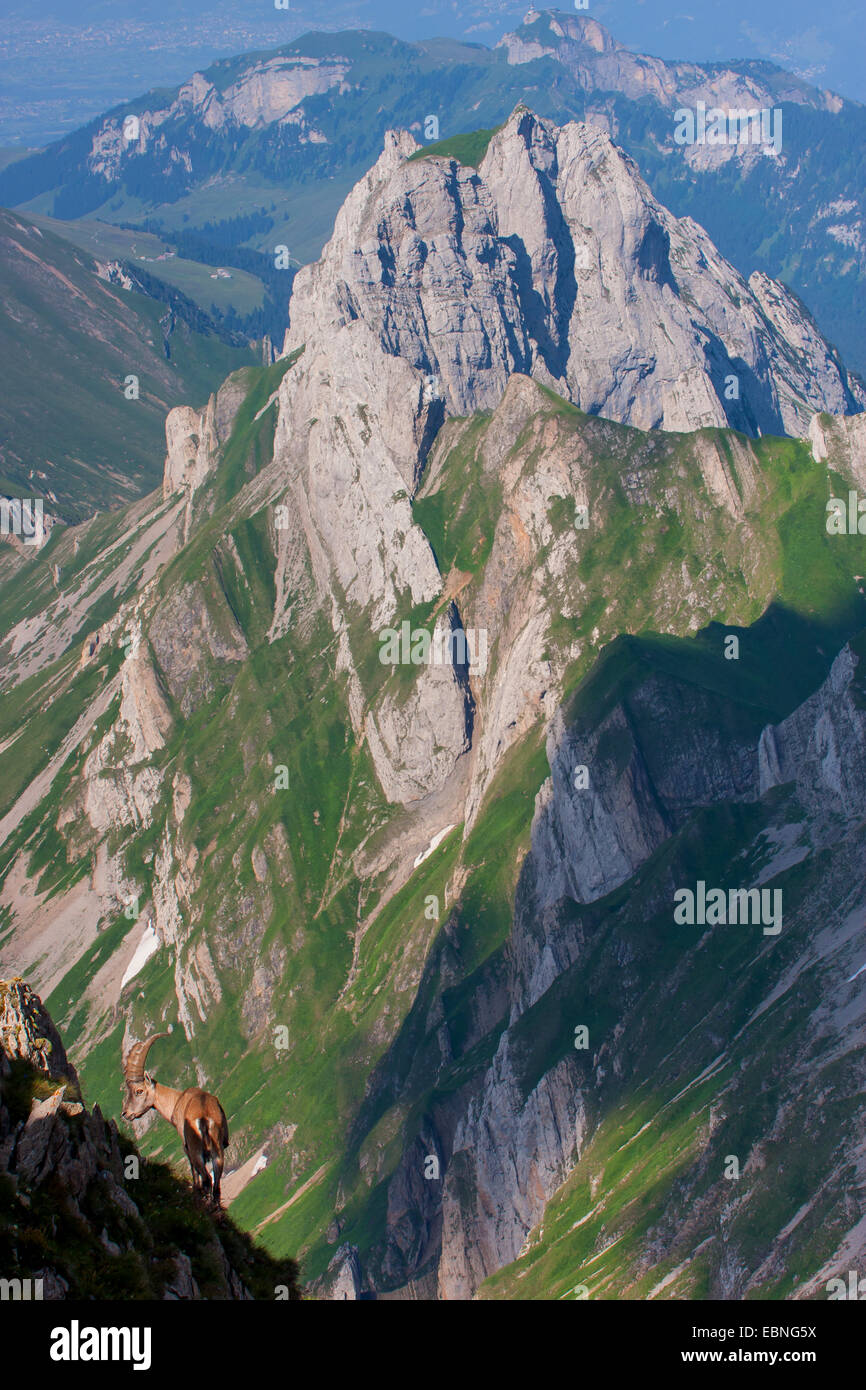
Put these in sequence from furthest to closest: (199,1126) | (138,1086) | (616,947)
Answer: (616,947), (138,1086), (199,1126)

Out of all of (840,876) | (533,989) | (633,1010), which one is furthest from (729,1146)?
(533,989)

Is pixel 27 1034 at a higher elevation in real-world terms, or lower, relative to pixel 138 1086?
higher

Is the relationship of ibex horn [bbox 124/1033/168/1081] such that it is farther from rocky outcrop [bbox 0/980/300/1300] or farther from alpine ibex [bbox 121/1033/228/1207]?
rocky outcrop [bbox 0/980/300/1300]

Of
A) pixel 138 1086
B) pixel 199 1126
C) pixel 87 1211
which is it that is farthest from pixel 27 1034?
pixel 87 1211

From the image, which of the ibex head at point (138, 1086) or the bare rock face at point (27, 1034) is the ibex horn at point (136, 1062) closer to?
the ibex head at point (138, 1086)

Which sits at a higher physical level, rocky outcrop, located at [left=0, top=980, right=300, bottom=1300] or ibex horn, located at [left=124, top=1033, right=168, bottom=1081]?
ibex horn, located at [left=124, top=1033, right=168, bottom=1081]

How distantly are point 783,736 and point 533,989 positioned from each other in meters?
53.5

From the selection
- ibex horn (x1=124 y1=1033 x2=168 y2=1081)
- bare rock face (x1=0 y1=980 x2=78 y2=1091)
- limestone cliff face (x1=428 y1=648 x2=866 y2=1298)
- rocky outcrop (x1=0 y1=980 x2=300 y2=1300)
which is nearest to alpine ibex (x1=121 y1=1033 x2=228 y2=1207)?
ibex horn (x1=124 y1=1033 x2=168 y2=1081)

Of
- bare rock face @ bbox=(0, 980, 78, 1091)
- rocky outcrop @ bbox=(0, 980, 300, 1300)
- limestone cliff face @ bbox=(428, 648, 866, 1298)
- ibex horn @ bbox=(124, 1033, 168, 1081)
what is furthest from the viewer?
limestone cliff face @ bbox=(428, 648, 866, 1298)

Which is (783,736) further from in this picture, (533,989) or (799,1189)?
(799,1189)

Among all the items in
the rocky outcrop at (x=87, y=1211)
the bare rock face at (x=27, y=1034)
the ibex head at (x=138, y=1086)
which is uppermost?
the bare rock face at (x=27, y=1034)

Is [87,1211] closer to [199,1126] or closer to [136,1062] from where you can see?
[199,1126]

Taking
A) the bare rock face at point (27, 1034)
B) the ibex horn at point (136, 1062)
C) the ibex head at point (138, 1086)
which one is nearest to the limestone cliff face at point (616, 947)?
the ibex head at point (138, 1086)

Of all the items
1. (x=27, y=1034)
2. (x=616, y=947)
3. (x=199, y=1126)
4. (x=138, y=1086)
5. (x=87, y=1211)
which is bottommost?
(x=87, y=1211)
